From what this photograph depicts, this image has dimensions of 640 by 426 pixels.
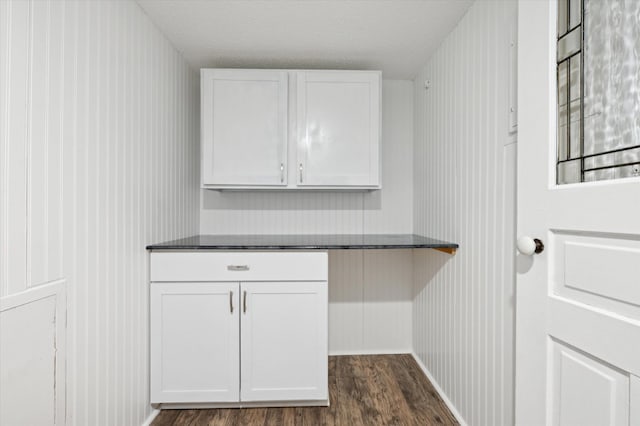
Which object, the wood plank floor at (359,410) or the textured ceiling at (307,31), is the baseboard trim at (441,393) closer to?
the wood plank floor at (359,410)

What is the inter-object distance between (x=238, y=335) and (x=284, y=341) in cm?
26

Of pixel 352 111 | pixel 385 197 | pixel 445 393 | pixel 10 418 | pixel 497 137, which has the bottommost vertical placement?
pixel 445 393

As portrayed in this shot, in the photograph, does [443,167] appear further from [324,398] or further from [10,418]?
[10,418]

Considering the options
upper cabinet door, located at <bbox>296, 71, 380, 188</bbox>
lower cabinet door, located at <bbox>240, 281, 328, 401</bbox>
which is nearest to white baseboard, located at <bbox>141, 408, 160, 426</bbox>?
lower cabinet door, located at <bbox>240, 281, 328, 401</bbox>

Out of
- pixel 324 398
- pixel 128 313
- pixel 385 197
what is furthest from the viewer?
pixel 385 197

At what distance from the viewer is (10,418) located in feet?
3.22

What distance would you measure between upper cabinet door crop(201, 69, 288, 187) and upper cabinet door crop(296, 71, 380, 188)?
139 millimetres

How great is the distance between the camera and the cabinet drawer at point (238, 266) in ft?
A: 6.04

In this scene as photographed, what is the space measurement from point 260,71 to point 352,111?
0.66 meters

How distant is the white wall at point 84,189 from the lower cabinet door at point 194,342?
0.08 meters

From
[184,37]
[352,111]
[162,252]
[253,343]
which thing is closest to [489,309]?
[253,343]

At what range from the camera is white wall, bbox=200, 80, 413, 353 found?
2.65 metres

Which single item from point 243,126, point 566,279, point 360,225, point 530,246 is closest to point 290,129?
point 243,126

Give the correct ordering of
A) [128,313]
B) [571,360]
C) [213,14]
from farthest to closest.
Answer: [213,14] → [128,313] → [571,360]
